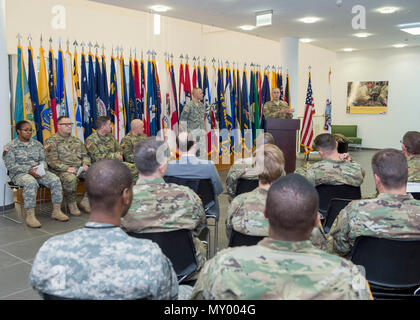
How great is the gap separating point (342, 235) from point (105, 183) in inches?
51.3

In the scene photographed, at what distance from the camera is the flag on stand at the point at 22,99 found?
5379 mm

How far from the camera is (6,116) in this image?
5176 mm

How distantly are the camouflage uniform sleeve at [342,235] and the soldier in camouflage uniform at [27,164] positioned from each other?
12.0ft

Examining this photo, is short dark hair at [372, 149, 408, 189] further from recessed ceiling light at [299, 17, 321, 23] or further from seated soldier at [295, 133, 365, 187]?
recessed ceiling light at [299, 17, 321, 23]

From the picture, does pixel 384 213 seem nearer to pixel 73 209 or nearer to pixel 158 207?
pixel 158 207

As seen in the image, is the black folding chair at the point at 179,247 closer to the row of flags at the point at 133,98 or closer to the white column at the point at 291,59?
the row of flags at the point at 133,98

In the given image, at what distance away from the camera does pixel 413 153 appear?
3.42 m

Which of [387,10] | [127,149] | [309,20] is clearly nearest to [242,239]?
[127,149]

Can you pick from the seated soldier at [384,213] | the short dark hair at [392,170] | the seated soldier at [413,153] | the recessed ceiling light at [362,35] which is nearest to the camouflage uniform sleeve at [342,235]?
the seated soldier at [384,213]

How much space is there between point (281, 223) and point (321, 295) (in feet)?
0.82

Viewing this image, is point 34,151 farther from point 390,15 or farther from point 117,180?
point 390,15

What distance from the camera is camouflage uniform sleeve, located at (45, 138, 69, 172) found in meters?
5.21

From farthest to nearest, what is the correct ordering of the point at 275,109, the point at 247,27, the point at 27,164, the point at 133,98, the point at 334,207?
the point at 247,27, the point at 275,109, the point at 133,98, the point at 27,164, the point at 334,207
